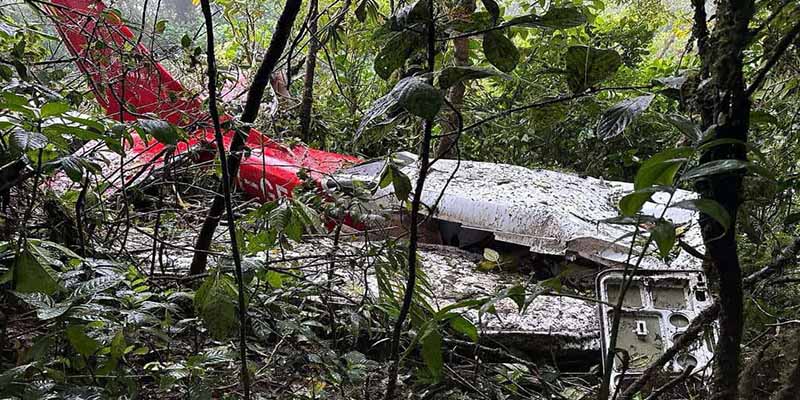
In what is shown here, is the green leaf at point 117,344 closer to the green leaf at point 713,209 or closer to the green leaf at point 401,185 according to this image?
the green leaf at point 401,185

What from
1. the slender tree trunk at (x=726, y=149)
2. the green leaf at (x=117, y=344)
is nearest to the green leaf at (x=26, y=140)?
the green leaf at (x=117, y=344)

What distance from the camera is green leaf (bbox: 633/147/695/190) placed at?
52cm

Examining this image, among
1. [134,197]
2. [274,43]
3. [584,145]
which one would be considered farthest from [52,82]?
[584,145]

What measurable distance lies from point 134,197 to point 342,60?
6.59ft

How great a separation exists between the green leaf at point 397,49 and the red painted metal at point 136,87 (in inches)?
20.0

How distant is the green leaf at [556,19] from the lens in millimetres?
612

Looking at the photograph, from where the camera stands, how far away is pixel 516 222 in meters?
2.05

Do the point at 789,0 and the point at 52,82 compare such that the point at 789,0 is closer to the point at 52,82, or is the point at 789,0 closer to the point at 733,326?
the point at 733,326

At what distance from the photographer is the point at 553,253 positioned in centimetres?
192

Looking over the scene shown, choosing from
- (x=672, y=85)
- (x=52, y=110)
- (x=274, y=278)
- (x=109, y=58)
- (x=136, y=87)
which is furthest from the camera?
(x=136, y=87)

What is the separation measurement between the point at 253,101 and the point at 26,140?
46 centimetres

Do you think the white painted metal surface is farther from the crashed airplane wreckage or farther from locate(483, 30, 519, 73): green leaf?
locate(483, 30, 519, 73): green leaf

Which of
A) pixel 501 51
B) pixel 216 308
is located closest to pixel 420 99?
pixel 501 51

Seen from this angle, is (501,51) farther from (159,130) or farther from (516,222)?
(516,222)
